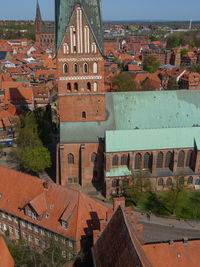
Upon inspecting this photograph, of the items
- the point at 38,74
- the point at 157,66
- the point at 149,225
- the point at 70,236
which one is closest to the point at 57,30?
the point at 70,236

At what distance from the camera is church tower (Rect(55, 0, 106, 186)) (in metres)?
48.1

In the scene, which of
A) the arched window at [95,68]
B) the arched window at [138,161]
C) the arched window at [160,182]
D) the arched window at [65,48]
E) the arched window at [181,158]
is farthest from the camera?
the arched window at [181,158]

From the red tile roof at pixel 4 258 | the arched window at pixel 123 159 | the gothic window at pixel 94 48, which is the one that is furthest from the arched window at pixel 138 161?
the red tile roof at pixel 4 258

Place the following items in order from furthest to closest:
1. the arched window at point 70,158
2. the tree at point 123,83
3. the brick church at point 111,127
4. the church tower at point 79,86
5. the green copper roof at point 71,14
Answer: the tree at point 123,83 → the arched window at point 70,158 → the brick church at point 111,127 → the church tower at point 79,86 → the green copper roof at point 71,14

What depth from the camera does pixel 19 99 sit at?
94312 mm

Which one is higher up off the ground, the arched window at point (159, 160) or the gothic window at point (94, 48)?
the gothic window at point (94, 48)

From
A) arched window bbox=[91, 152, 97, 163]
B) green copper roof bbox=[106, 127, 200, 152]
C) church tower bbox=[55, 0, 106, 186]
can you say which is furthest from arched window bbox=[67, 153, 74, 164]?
green copper roof bbox=[106, 127, 200, 152]

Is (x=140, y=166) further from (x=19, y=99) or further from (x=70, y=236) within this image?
(x=19, y=99)

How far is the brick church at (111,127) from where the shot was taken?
50938 millimetres

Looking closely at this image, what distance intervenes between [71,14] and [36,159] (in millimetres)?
27370

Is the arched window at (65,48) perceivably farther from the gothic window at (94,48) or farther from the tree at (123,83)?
the tree at (123,83)

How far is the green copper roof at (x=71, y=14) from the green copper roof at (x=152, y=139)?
671 inches

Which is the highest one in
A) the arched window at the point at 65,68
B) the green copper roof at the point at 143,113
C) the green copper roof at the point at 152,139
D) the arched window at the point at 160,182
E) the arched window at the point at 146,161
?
the arched window at the point at 65,68

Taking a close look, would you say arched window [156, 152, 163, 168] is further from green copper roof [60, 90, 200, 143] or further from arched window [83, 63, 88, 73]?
arched window [83, 63, 88, 73]
